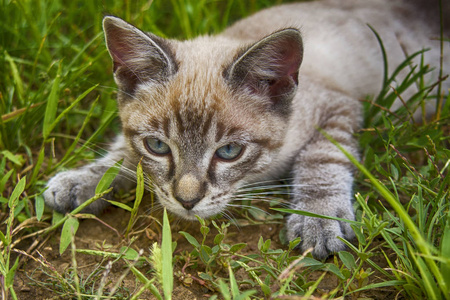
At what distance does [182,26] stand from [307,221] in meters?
2.26

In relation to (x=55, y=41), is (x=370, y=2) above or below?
above

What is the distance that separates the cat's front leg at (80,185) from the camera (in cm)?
241

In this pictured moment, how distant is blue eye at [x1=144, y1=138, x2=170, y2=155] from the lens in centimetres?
224

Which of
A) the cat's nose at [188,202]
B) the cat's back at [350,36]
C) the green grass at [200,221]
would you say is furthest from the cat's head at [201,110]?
the cat's back at [350,36]

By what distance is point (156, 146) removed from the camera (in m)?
2.27

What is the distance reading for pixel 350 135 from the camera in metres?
2.88

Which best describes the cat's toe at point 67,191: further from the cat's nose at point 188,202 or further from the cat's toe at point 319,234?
the cat's toe at point 319,234

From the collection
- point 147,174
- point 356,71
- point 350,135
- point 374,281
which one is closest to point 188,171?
point 147,174

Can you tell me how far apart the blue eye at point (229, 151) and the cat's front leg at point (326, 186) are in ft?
1.55

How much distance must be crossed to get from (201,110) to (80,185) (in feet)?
2.97

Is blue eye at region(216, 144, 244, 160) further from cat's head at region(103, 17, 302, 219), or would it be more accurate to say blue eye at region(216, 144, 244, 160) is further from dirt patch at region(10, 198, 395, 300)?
dirt patch at region(10, 198, 395, 300)

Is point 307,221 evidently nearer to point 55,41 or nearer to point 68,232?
point 68,232

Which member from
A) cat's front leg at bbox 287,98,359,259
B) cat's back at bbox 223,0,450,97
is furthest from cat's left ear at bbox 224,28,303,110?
cat's back at bbox 223,0,450,97

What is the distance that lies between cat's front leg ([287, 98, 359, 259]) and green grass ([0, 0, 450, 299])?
0.30 feet
